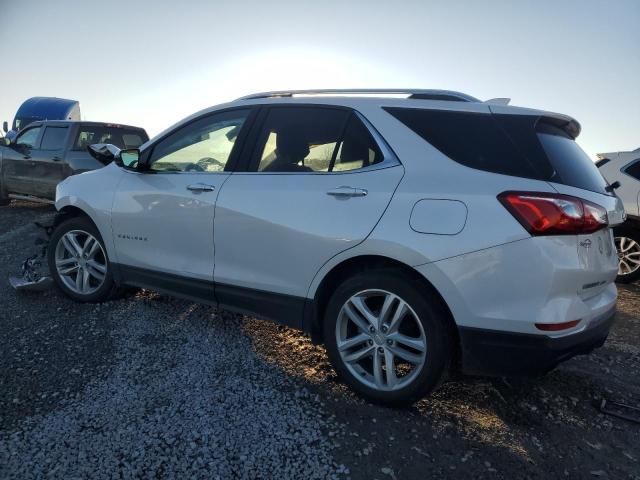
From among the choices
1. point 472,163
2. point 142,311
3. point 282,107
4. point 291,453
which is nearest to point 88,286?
point 142,311

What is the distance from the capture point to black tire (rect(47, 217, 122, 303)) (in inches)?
157

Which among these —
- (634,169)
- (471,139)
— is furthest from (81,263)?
(634,169)

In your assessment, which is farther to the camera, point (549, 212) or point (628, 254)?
point (628, 254)

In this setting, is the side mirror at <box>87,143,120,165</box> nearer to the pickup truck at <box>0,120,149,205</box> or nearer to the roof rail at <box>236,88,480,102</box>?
the roof rail at <box>236,88,480,102</box>

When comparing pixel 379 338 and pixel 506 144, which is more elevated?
pixel 506 144

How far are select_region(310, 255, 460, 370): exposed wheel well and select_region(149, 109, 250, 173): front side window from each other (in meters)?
1.14

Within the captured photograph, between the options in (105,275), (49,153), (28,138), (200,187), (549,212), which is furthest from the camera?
(28,138)

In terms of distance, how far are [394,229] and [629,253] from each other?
4.88m

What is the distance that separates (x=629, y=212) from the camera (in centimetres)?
585

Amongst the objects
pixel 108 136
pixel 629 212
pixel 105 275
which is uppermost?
pixel 108 136

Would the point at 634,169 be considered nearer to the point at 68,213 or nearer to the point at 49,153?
the point at 68,213

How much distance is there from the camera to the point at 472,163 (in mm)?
2463

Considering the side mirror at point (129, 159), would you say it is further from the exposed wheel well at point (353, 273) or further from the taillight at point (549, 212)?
the taillight at point (549, 212)

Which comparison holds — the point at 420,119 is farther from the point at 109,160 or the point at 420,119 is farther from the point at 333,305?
the point at 109,160
